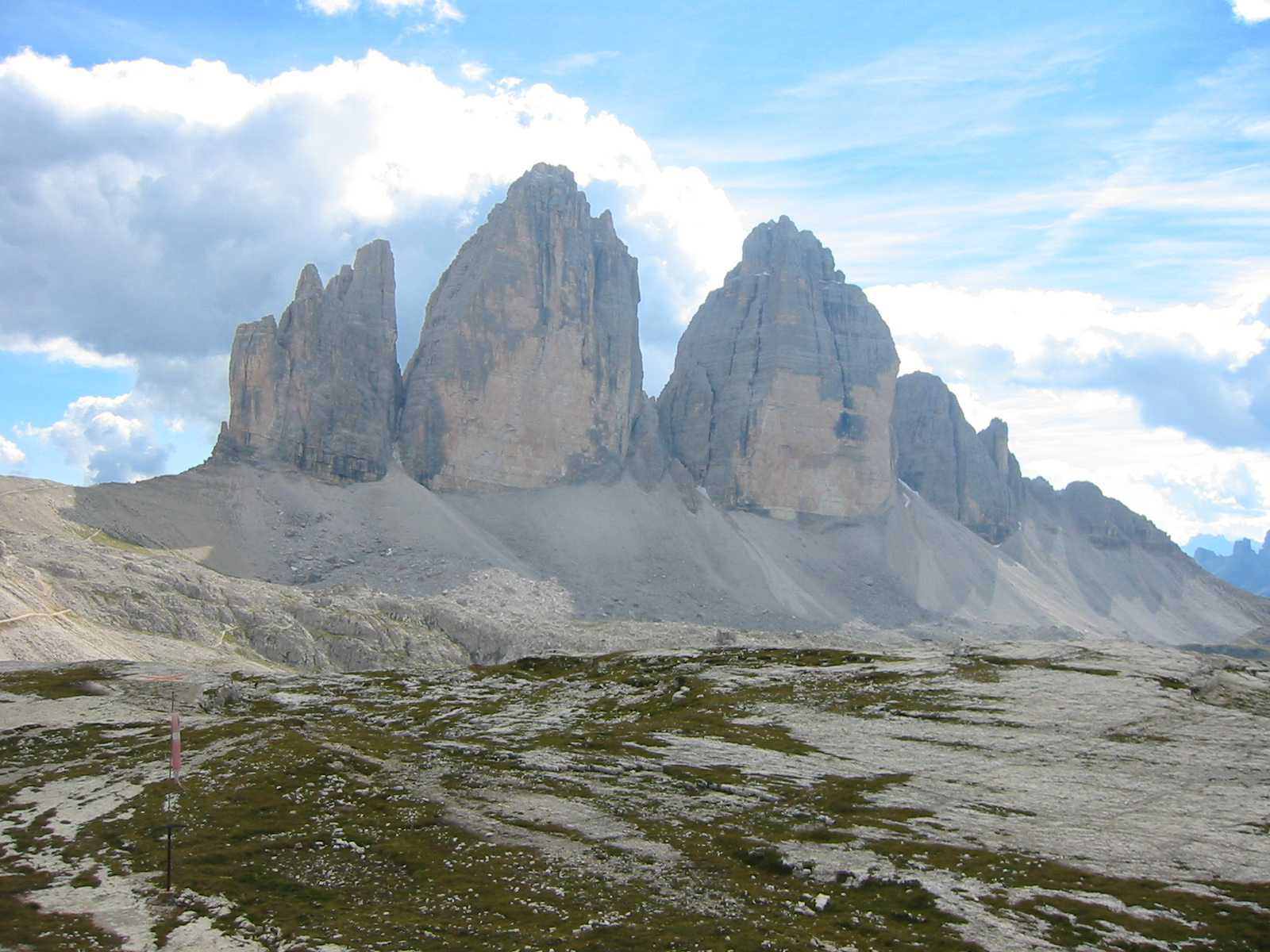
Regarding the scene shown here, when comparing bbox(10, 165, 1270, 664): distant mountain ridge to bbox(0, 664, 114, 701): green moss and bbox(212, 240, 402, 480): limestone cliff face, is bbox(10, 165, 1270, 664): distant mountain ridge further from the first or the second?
bbox(0, 664, 114, 701): green moss

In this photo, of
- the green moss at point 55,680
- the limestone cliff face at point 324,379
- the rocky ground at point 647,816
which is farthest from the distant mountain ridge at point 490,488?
the rocky ground at point 647,816

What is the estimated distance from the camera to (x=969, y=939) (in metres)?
26.6

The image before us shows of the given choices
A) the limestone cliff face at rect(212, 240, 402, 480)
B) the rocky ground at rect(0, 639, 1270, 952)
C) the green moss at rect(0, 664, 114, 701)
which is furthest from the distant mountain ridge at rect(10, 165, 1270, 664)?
the rocky ground at rect(0, 639, 1270, 952)

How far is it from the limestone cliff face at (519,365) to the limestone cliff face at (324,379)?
26.5ft

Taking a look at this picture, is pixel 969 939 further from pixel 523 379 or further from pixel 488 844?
pixel 523 379

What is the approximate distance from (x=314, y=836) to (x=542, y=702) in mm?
28888

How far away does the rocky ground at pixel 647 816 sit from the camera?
2745 cm

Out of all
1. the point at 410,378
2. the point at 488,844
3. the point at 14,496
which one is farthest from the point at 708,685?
the point at 410,378

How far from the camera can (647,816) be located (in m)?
36.9

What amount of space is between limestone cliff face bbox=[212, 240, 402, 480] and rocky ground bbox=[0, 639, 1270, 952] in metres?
105

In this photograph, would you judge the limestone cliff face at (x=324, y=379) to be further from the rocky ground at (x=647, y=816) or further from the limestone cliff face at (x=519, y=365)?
the rocky ground at (x=647, y=816)

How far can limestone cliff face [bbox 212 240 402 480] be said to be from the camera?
16638 centimetres

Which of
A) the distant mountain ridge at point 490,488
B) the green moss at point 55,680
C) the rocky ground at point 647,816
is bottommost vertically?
the rocky ground at point 647,816

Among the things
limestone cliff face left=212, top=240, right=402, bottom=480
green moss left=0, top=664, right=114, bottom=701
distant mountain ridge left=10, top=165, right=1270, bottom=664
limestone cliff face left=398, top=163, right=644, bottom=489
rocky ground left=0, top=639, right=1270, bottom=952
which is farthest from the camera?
→ limestone cliff face left=398, top=163, right=644, bottom=489
